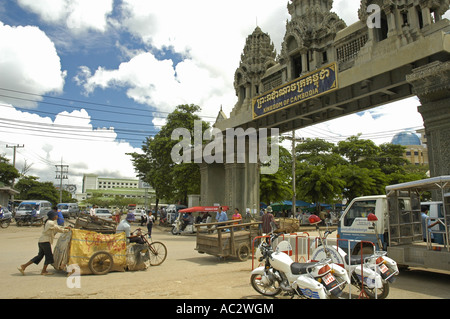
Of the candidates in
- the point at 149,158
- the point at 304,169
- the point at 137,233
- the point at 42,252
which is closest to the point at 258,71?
the point at 304,169

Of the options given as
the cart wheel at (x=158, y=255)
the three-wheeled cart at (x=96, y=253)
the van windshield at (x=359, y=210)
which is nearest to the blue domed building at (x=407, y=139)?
the van windshield at (x=359, y=210)

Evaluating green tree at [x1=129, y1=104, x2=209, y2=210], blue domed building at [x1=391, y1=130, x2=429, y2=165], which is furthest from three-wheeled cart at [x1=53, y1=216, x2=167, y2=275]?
blue domed building at [x1=391, y1=130, x2=429, y2=165]

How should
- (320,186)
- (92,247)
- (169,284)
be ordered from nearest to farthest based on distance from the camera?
1. (169,284)
2. (92,247)
3. (320,186)

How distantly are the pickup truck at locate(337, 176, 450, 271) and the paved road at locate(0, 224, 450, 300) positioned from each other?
27.3 inches

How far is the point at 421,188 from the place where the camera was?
8.72 metres

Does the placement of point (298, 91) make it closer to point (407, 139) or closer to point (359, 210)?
point (359, 210)

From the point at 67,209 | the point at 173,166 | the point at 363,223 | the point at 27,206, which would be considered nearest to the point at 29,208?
the point at 27,206

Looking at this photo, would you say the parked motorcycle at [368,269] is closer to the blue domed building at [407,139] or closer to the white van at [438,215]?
Result: the white van at [438,215]

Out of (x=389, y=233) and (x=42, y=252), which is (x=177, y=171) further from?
(x=389, y=233)

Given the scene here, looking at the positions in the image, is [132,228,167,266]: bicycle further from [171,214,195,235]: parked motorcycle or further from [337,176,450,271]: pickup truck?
[171,214,195,235]: parked motorcycle

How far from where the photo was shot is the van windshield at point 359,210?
30.1ft

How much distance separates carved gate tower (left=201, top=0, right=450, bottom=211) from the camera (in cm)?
1155
